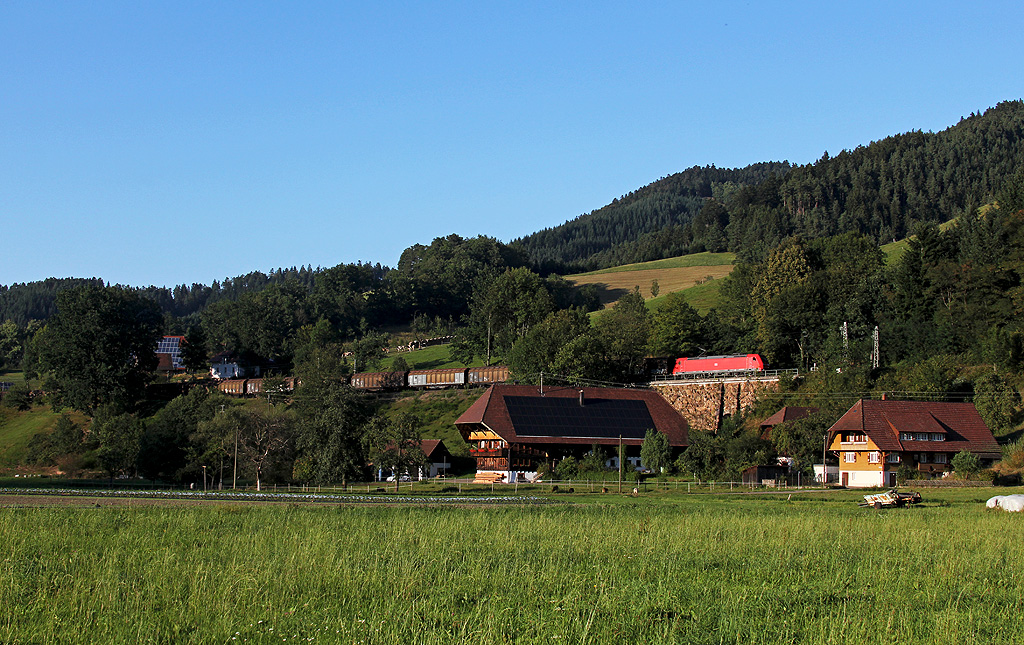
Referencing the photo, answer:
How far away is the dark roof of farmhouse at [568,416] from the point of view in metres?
87.4

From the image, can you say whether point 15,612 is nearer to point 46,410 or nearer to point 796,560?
point 796,560

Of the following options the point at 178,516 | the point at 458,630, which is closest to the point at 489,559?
the point at 458,630

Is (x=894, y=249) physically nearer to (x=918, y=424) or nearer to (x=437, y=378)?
(x=437, y=378)

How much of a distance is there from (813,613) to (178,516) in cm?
2161

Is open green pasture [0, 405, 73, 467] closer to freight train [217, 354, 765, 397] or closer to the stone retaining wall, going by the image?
freight train [217, 354, 765, 397]

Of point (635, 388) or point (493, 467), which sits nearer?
point (493, 467)

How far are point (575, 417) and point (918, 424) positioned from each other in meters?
31.2

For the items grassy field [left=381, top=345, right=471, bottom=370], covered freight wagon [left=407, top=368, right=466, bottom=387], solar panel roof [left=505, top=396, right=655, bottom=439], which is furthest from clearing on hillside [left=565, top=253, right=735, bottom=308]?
solar panel roof [left=505, top=396, right=655, bottom=439]

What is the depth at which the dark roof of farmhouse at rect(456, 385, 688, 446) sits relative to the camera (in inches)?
3442

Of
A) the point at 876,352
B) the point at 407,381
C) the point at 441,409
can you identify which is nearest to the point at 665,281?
the point at 407,381

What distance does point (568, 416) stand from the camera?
298 feet

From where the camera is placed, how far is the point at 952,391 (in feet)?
262

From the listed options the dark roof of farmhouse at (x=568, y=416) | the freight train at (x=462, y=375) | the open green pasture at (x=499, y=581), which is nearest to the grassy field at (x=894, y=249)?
the freight train at (x=462, y=375)

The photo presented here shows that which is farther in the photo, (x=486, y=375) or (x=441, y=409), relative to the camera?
(x=486, y=375)
